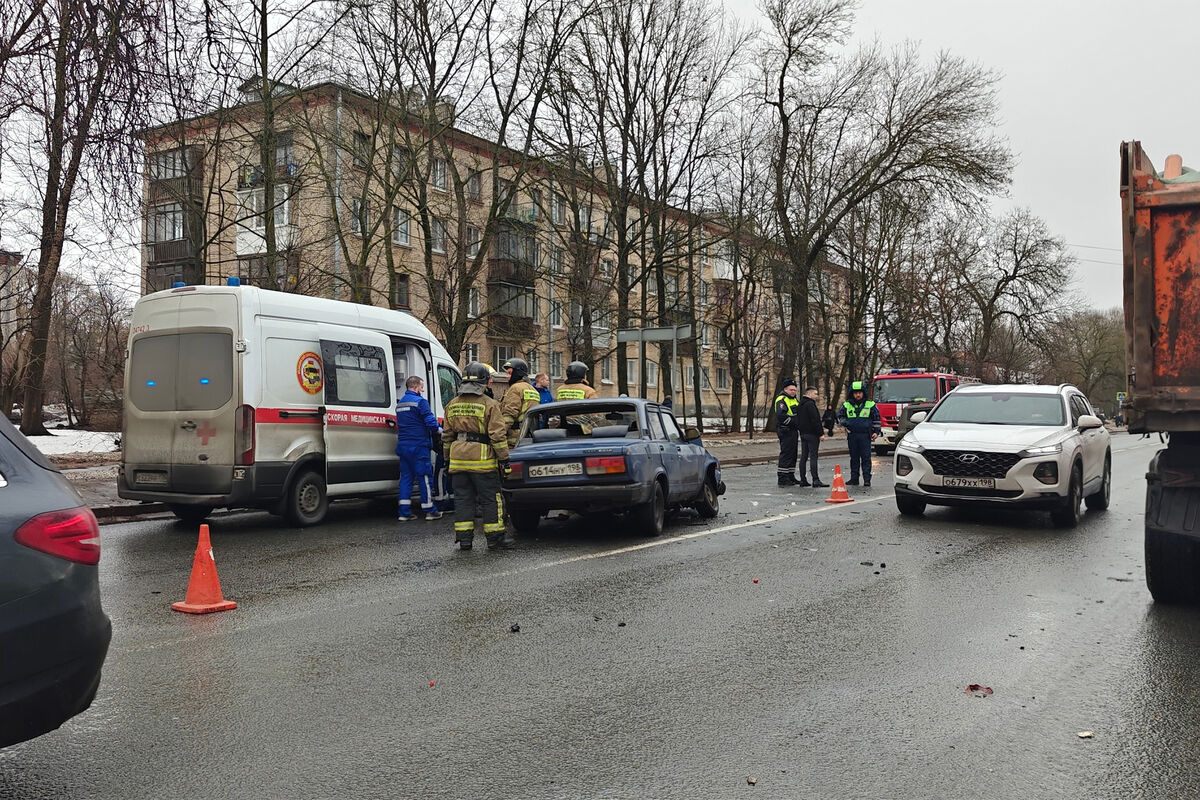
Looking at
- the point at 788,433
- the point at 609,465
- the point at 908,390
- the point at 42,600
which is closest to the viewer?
the point at 42,600

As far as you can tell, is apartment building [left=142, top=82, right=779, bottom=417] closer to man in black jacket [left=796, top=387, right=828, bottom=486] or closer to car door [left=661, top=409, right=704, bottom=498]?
car door [left=661, top=409, right=704, bottom=498]

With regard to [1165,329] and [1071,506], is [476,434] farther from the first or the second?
[1071,506]

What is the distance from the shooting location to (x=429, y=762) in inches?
155

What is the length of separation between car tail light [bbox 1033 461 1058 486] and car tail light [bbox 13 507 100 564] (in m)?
10.0

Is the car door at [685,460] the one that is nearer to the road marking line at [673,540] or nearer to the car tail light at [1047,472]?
the road marking line at [673,540]

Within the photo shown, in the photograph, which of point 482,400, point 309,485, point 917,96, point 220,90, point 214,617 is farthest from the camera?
point 917,96

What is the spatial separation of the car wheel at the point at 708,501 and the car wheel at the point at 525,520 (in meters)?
2.19

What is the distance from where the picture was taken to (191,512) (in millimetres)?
12133

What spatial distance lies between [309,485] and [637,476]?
4.29 meters

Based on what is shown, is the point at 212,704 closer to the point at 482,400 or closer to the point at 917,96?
the point at 482,400

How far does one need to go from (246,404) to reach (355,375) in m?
1.74

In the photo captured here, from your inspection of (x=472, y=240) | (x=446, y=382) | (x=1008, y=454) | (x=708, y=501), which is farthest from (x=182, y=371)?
(x=472, y=240)

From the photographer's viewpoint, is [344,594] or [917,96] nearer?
[344,594]

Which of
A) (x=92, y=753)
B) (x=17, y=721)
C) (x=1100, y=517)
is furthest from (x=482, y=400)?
(x=1100, y=517)
